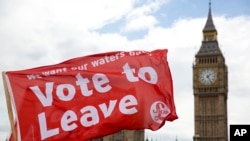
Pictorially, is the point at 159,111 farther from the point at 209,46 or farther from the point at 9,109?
the point at 209,46

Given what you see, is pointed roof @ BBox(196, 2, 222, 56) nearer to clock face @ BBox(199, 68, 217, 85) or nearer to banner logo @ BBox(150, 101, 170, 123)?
clock face @ BBox(199, 68, 217, 85)

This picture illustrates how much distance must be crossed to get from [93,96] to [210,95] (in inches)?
3613

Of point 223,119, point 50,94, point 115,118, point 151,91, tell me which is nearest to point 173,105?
point 151,91

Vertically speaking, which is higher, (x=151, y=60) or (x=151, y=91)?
(x=151, y=60)

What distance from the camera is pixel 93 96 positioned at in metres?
7.70

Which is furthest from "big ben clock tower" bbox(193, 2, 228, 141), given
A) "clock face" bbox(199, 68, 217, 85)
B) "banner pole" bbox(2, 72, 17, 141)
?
"banner pole" bbox(2, 72, 17, 141)

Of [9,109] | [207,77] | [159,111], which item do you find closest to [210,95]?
[207,77]

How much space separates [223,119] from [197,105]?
5.23 metres

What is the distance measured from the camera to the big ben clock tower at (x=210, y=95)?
96188mm

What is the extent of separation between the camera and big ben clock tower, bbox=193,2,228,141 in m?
96.2

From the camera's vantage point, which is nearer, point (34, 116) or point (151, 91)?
point (34, 116)

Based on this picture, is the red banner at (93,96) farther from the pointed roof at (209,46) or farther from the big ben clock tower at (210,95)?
the pointed roof at (209,46)

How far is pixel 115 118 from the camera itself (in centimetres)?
773

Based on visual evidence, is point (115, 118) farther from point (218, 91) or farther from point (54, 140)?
point (218, 91)
